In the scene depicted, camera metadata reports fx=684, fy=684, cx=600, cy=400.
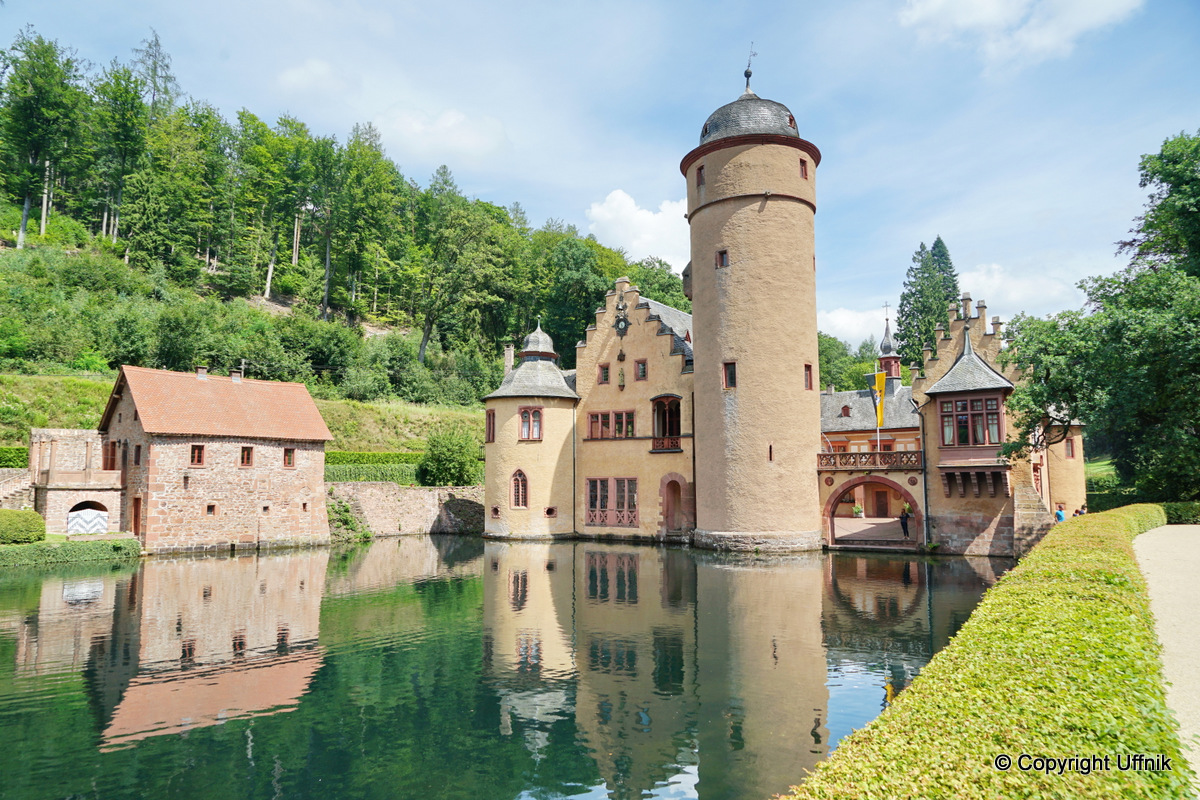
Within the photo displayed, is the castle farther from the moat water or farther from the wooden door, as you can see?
the wooden door

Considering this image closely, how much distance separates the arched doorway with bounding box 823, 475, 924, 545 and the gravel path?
8132 mm

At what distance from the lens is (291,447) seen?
107ft

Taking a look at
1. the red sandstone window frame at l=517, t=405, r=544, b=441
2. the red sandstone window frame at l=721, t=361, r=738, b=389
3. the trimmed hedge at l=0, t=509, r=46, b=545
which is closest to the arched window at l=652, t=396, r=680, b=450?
the red sandstone window frame at l=721, t=361, r=738, b=389

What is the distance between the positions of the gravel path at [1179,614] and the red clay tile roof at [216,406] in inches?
1261

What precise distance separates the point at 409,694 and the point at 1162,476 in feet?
101

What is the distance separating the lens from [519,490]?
1375 inches

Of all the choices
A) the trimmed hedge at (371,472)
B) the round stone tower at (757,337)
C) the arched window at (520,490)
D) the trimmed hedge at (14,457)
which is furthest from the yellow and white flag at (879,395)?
the trimmed hedge at (14,457)

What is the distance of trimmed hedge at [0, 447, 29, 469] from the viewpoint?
28.6 m

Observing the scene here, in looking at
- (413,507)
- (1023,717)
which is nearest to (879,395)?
(413,507)

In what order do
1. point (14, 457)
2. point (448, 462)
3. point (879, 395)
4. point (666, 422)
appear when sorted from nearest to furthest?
point (14, 457) < point (666, 422) < point (879, 395) < point (448, 462)

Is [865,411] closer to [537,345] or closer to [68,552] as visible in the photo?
[537,345]

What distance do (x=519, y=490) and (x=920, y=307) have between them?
53.2 metres

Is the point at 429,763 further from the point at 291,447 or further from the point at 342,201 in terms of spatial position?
the point at 342,201

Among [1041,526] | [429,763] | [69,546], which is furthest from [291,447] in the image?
[1041,526]
